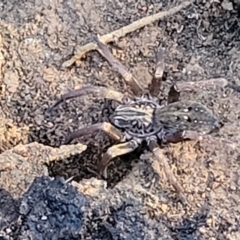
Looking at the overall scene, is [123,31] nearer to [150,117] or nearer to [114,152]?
[150,117]

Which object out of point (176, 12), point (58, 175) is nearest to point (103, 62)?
point (176, 12)

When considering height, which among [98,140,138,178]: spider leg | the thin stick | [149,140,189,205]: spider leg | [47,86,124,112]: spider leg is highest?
the thin stick

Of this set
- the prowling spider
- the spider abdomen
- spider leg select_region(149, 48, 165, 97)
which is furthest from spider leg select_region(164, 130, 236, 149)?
spider leg select_region(149, 48, 165, 97)

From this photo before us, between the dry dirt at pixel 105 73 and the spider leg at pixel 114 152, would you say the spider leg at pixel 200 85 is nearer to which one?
the dry dirt at pixel 105 73

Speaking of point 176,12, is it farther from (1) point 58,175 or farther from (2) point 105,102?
(1) point 58,175

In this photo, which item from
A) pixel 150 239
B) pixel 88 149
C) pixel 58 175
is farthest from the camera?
pixel 88 149

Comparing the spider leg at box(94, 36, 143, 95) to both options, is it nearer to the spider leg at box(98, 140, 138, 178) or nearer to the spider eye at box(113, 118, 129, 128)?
the spider eye at box(113, 118, 129, 128)

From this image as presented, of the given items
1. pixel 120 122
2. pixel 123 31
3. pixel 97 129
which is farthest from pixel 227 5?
pixel 97 129
